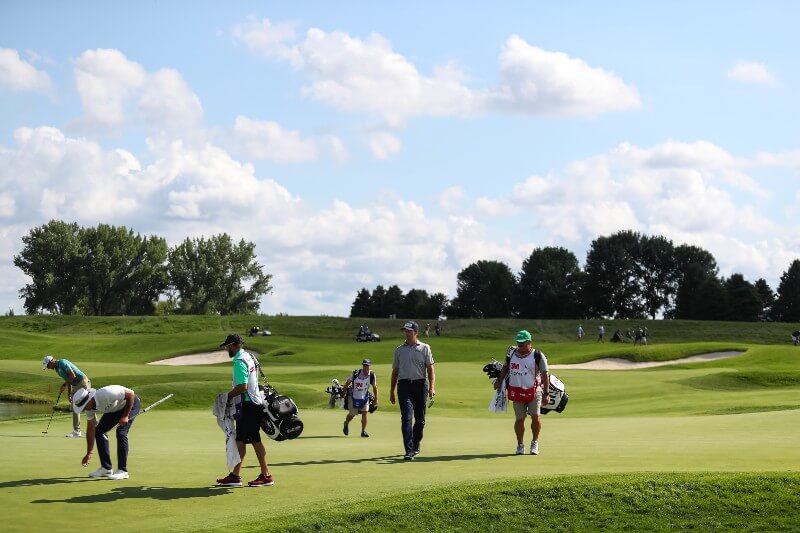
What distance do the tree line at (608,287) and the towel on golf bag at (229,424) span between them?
127852 millimetres

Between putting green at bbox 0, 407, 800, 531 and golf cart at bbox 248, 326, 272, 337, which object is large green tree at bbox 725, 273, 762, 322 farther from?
putting green at bbox 0, 407, 800, 531

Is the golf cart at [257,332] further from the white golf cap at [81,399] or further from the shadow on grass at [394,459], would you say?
the white golf cap at [81,399]

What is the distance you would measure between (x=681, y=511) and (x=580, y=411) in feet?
84.1

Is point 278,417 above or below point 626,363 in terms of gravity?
above

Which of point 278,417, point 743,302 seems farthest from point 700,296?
point 278,417

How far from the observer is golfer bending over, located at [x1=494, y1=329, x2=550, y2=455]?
19.5m

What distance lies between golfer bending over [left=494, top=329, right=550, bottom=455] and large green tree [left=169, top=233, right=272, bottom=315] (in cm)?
14436

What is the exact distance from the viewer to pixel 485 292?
542 feet

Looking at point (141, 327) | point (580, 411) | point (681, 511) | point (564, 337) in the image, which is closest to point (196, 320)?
point (141, 327)

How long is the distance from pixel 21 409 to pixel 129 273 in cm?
11875

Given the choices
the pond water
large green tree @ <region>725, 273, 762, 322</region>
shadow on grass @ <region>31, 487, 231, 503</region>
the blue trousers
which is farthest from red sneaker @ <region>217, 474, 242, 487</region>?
large green tree @ <region>725, 273, 762, 322</region>

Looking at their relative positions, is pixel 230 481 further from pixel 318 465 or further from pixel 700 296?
pixel 700 296

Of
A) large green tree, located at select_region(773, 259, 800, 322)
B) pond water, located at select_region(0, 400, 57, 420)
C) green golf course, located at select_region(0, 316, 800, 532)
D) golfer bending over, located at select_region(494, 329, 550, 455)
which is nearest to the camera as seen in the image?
green golf course, located at select_region(0, 316, 800, 532)

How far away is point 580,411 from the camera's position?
130 ft
